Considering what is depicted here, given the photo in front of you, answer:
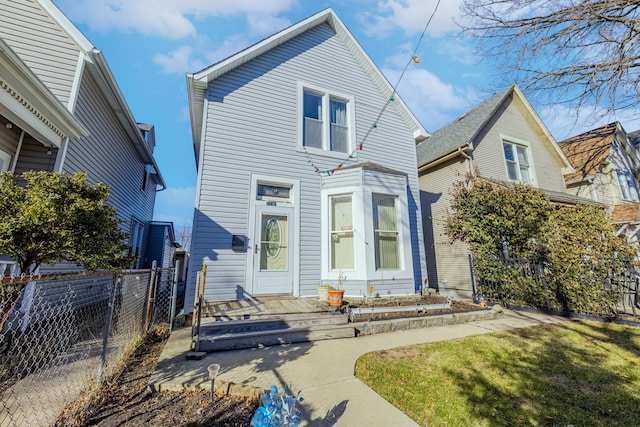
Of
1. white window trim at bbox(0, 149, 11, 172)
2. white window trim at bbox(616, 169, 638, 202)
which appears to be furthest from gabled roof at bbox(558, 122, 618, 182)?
white window trim at bbox(0, 149, 11, 172)

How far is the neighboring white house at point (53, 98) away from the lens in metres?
4.09

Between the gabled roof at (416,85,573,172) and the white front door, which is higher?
the gabled roof at (416,85,573,172)

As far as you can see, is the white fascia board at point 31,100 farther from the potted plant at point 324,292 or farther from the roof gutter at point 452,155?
the roof gutter at point 452,155

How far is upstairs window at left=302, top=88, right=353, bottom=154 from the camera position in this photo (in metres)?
8.12

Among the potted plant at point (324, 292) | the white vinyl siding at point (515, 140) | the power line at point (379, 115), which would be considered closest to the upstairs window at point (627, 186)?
the white vinyl siding at point (515, 140)

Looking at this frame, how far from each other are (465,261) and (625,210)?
932cm

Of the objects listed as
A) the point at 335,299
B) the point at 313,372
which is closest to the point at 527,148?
the point at 335,299

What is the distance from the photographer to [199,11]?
8.42 metres

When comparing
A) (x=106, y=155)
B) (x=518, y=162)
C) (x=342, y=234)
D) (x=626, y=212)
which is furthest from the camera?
(x=626, y=212)

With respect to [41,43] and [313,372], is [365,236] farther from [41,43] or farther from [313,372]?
[41,43]

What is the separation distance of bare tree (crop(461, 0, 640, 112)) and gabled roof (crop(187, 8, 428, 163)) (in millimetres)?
3014

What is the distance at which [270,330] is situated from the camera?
173 inches

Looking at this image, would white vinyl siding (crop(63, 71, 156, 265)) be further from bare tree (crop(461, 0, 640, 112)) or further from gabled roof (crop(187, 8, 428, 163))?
bare tree (crop(461, 0, 640, 112))

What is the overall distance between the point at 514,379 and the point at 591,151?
15.7 meters
